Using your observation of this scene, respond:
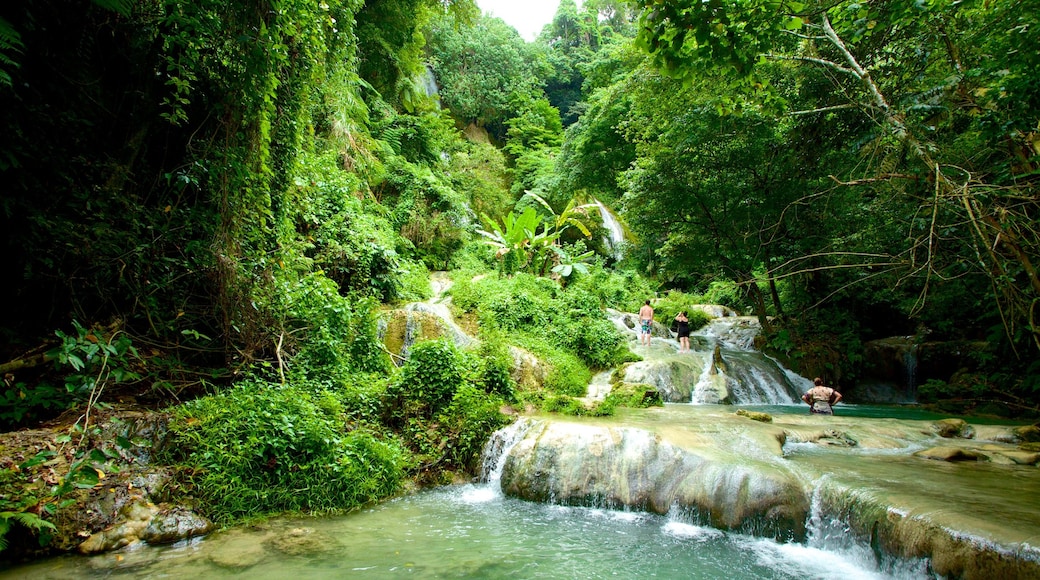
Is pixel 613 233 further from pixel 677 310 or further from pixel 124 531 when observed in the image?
pixel 124 531

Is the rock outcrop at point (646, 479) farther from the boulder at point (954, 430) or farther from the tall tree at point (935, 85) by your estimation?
the boulder at point (954, 430)

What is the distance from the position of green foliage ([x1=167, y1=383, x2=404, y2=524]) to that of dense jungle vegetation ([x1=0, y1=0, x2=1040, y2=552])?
1.1 inches

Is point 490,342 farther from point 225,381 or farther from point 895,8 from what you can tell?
point 895,8

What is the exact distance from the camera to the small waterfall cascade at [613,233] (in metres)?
23.4

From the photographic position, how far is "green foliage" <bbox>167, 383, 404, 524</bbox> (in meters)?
5.02

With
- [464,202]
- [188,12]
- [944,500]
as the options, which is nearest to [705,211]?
[464,202]

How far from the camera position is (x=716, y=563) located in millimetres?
4426

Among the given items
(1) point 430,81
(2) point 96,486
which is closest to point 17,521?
(2) point 96,486

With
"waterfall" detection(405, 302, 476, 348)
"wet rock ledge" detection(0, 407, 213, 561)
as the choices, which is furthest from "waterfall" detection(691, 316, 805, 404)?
"wet rock ledge" detection(0, 407, 213, 561)

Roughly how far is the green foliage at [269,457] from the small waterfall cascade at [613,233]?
1893 centimetres

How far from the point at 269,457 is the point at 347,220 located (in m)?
6.19

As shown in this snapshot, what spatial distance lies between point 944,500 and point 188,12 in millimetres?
8383

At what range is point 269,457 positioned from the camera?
534 cm

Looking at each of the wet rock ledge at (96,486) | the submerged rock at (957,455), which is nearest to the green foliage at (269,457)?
the wet rock ledge at (96,486)
